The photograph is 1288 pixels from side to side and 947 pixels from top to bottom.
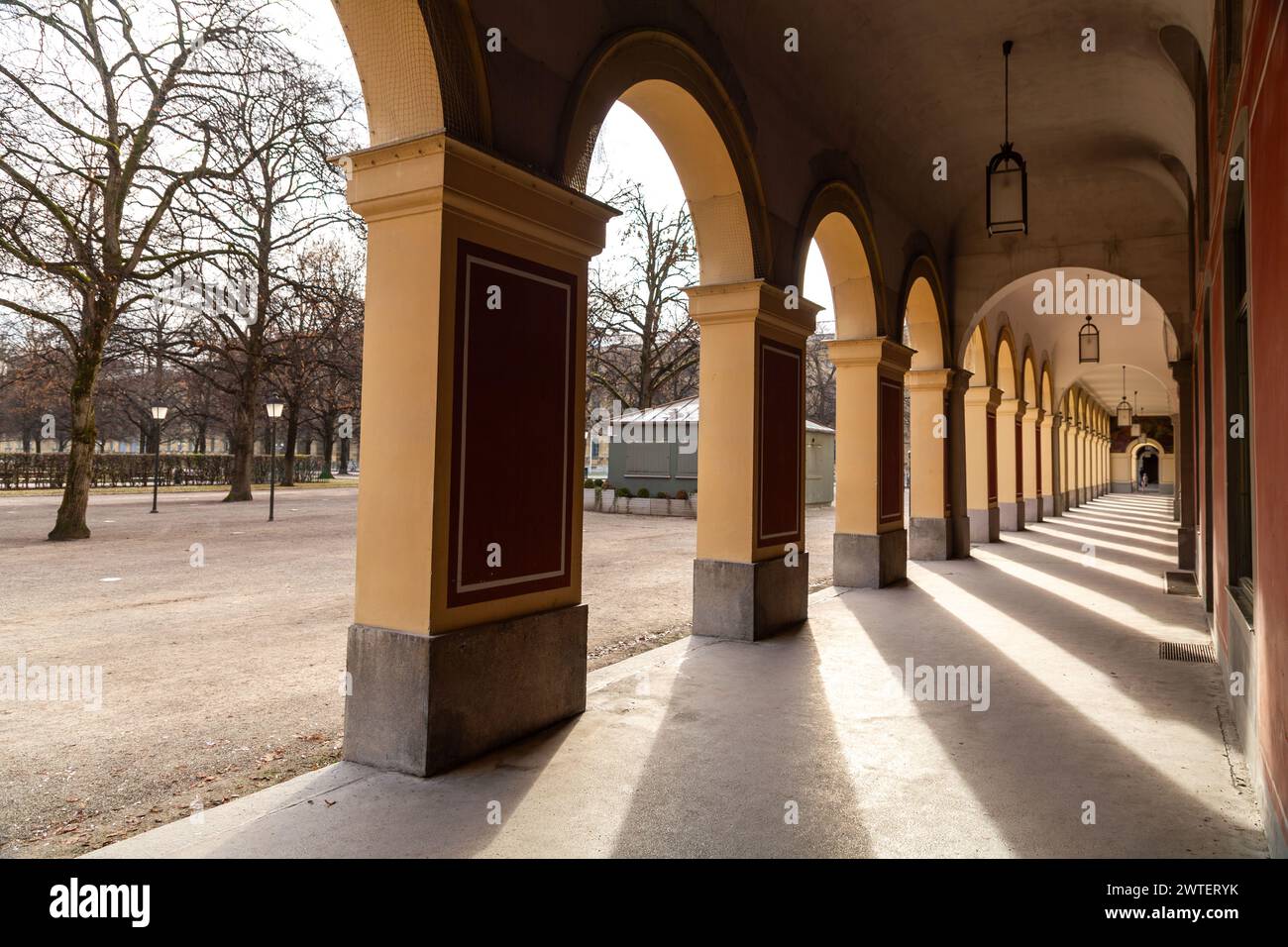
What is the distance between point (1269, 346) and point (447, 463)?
3303 mm

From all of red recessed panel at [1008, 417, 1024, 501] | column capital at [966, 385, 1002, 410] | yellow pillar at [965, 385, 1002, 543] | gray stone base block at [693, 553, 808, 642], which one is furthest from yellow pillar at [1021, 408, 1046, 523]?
gray stone base block at [693, 553, 808, 642]

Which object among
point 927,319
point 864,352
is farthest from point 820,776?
point 927,319

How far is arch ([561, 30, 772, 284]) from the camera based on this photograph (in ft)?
15.3

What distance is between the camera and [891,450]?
400 inches

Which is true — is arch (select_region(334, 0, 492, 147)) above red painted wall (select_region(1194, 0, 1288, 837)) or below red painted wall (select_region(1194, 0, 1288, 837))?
above

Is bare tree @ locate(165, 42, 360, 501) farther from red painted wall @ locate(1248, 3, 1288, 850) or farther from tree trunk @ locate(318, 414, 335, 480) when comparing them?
tree trunk @ locate(318, 414, 335, 480)

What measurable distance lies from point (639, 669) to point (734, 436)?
7.33ft

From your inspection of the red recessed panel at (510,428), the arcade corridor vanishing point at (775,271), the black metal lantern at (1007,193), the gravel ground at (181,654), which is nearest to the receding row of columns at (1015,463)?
the arcade corridor vanishing point at (775,271)

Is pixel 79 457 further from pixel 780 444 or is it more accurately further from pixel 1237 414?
pixel 1237 414

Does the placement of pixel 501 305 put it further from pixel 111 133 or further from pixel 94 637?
pixel 111 133

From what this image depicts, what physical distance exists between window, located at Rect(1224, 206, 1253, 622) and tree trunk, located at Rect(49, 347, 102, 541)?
50.9ft

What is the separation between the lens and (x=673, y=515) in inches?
845

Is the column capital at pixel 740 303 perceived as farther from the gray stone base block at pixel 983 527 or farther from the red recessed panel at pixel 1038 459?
the red recessed panel at pixel 1038 459

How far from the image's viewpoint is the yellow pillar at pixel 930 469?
1208 cm
